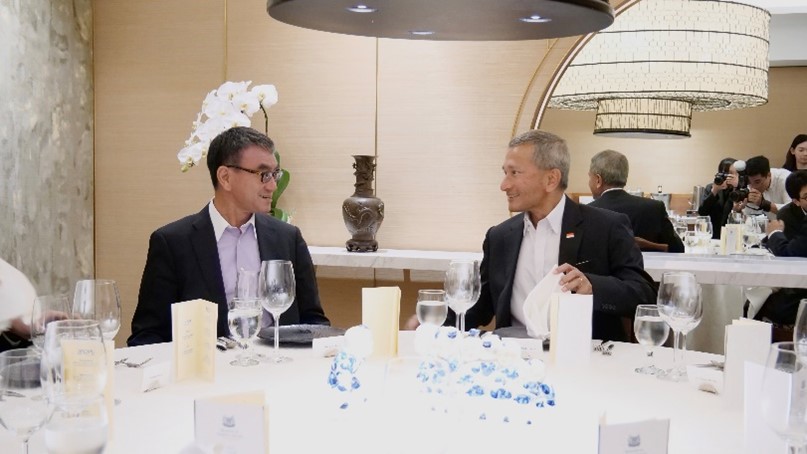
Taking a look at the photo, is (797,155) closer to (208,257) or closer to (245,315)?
(208,257)

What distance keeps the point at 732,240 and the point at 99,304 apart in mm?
3981

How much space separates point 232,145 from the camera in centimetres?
322

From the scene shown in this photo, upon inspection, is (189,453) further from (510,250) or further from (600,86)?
(600,86)

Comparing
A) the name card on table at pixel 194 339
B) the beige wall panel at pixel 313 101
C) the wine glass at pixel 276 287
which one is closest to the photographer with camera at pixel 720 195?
the beige wall panel at pixel 313 101

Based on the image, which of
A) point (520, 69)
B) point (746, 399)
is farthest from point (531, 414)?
point (520, 69)

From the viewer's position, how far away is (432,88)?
14.3 feet

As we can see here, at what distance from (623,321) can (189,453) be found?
6.41 ft

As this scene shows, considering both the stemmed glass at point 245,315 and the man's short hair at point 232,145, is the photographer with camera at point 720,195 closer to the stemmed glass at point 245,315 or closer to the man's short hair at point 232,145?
the man's short hair at point 232,145

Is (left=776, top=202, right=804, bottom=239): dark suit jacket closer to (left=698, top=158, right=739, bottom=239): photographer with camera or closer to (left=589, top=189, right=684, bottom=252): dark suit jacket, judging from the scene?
(left=698, top=158, right=739, bottom=239): photographer with camera

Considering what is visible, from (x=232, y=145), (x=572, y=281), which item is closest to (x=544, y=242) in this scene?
(x=572, y=281)

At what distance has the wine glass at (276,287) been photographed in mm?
2219

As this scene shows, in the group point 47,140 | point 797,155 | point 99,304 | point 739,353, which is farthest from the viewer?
point 797,155

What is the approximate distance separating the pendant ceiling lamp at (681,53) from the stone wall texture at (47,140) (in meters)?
2.62

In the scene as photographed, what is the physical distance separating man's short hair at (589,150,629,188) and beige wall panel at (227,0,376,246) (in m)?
1.33
